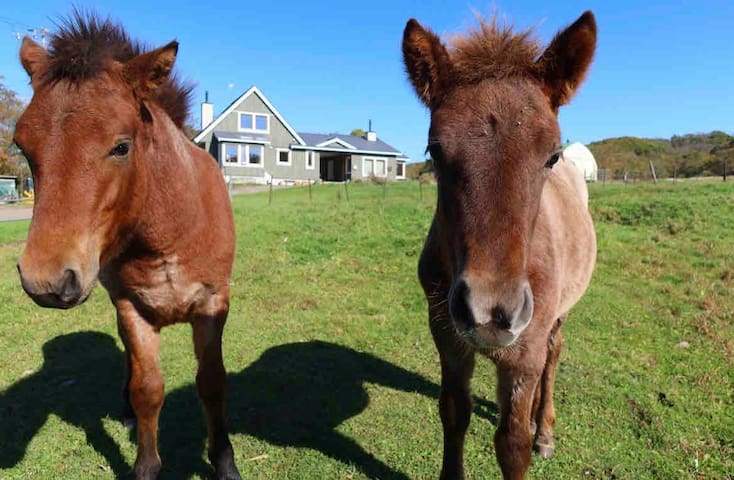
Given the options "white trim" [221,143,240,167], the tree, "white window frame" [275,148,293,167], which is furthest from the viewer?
"white window frame" [275,148,293,167]

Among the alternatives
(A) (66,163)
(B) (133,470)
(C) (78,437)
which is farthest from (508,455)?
(C) (78,437)

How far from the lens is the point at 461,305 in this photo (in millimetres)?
1690

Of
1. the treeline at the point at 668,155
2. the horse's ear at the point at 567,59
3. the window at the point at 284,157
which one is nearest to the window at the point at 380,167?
the window at the point at 284,157

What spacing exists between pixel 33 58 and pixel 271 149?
34.5 meters

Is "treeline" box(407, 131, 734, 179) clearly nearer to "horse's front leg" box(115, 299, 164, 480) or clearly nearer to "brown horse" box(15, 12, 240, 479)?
"brown horse" box(15, 12, 240, 479)

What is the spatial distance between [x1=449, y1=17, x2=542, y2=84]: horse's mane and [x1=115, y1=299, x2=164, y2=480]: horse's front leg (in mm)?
2433

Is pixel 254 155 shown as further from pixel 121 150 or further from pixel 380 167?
pixel 121 150

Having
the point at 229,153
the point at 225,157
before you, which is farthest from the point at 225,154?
the point at 229,153

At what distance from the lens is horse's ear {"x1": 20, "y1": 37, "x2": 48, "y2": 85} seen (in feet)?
7.57

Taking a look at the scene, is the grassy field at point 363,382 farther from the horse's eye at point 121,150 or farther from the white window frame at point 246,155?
the white window frame at point 246,155

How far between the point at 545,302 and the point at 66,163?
2.38 metres

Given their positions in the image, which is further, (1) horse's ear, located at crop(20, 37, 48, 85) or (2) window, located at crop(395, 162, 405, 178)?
(2) window, located at crop(395, 162, 405, 178)

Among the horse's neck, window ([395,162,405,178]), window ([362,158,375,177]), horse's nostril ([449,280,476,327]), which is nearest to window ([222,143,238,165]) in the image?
window ([362,158,375,177])

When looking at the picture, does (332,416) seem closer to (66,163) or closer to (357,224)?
(66,163)
